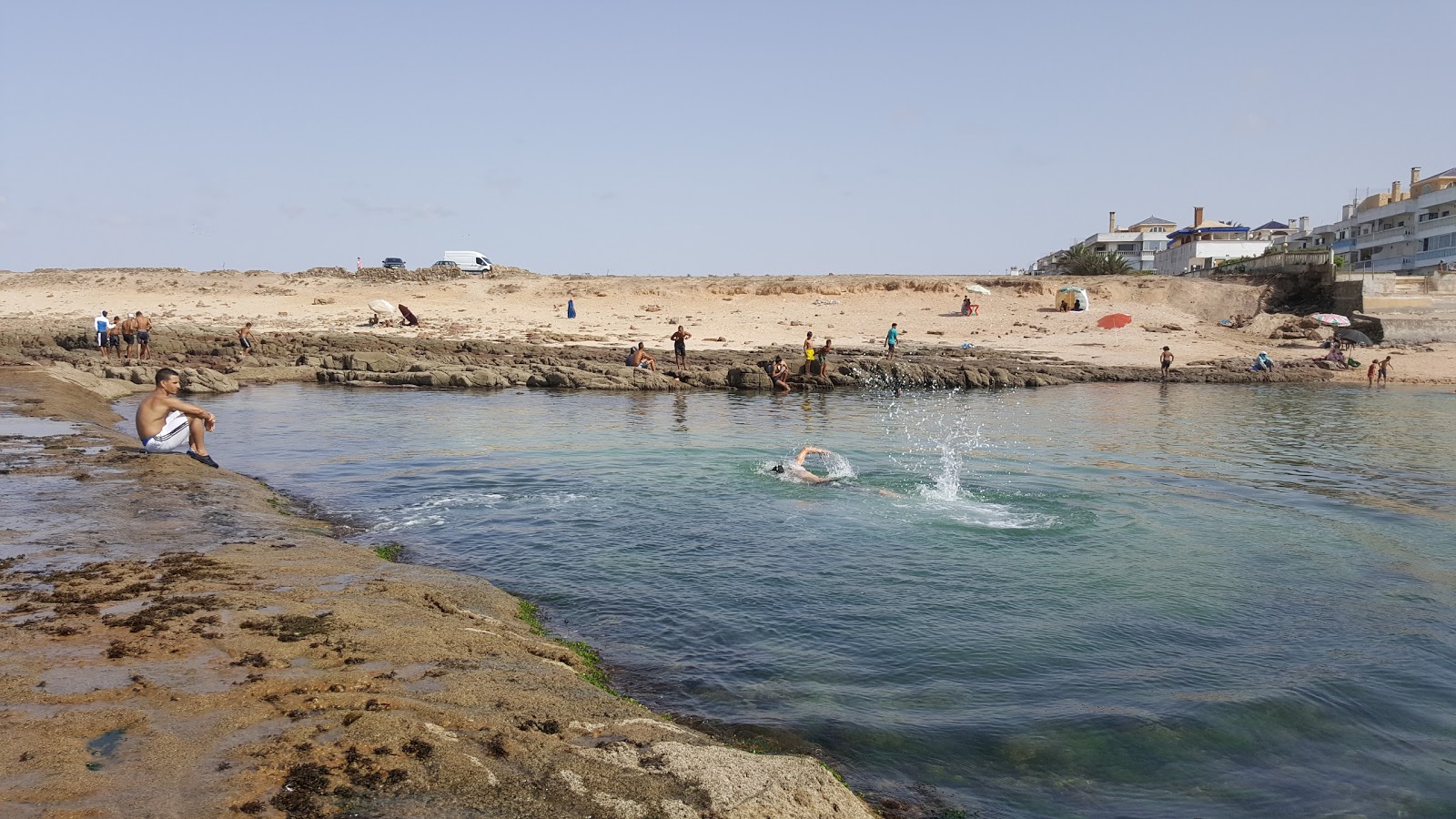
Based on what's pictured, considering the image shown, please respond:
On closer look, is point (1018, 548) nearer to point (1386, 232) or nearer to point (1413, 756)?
point (1413, 756)

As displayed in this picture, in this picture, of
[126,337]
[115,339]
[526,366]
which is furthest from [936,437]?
[115,339]

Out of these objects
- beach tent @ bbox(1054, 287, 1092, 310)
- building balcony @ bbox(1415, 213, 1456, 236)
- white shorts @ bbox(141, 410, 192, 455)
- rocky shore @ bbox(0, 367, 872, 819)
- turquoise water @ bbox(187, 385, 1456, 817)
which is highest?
building balcony @ bbox(1415, 213, 1456, 236)

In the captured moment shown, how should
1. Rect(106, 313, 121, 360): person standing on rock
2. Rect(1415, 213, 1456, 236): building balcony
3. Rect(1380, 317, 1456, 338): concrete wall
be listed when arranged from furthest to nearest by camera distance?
Rect(1415, 213, 1456, 236): building balcony
Rect(1380, 317, 1456, 338): concrete wall
Rect(106, 313, 121, 360): person standing on rock

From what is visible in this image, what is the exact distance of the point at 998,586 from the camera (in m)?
9.09

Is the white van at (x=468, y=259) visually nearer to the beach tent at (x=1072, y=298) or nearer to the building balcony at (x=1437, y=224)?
the beach tent at (x=1072, y=298)

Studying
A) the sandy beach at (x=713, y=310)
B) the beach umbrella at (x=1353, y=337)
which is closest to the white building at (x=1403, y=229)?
the beach umbrella at (x=1353, y=337)

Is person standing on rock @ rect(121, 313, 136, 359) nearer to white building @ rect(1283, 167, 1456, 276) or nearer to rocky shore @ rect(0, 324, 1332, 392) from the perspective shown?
rocky shore @ rect(0, 324, 1332, 392)

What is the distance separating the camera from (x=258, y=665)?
16.8 feet

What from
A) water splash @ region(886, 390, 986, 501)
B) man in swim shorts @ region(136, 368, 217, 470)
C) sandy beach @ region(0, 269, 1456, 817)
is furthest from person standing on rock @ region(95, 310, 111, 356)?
water splash @ region(886, 390, 986, 501)

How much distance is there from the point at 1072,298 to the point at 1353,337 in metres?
11.6

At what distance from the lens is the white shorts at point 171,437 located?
1179cm

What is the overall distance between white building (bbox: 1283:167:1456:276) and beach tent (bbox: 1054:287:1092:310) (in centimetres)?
1606

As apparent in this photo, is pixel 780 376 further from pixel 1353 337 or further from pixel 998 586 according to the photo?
pixel 1353 337

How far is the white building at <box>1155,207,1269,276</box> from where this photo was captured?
74.4 m
